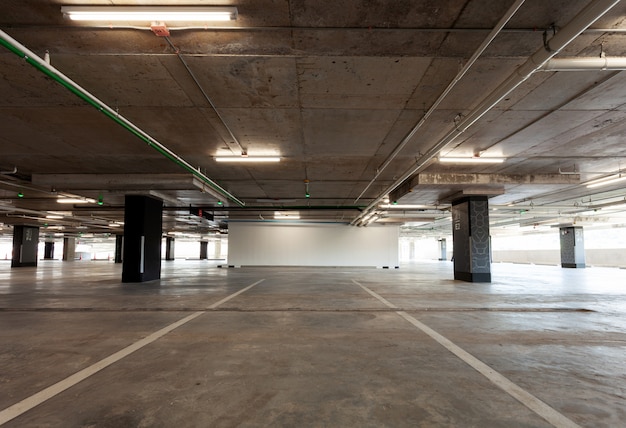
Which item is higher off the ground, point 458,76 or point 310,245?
point 458,76

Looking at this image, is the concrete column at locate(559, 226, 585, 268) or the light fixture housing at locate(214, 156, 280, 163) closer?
the light fixture housing at locate(214, 156, 280, 163)

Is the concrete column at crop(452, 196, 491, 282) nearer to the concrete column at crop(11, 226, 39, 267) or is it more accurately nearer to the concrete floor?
the concrete floor

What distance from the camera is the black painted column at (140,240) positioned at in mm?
13336

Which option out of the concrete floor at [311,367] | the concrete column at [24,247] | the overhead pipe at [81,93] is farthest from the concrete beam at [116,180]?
the concrete column at [24,247]

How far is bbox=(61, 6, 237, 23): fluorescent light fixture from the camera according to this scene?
3.67 m

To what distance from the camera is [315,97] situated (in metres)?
5.93

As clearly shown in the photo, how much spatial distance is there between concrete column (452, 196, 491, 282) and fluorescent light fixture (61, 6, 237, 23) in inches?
503

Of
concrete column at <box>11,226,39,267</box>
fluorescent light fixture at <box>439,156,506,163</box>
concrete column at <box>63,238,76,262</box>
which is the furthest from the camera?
concrete column at <box>63,238,76,262</box>

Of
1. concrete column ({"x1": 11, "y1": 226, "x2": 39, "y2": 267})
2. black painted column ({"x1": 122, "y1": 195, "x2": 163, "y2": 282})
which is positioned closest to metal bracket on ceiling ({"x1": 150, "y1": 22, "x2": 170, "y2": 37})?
black painted column ({"x1": 122, "y1": 195, "x2": 163, "y2": 282})

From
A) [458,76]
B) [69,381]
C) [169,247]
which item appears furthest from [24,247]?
[458,76]

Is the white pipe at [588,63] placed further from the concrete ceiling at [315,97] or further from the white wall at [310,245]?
the white wall at [310,245]

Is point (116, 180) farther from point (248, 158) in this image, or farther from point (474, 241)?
point (474, 241)

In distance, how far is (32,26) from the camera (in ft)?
13.2

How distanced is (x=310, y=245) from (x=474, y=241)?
14746mm
